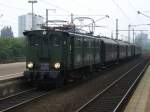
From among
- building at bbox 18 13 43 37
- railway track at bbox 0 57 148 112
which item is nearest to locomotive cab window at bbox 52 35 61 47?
railway track at bbox 0 57 148 112

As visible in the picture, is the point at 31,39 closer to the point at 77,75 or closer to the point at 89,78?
the point at 77,75

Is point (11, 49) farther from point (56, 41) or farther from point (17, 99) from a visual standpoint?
point (17, 99)

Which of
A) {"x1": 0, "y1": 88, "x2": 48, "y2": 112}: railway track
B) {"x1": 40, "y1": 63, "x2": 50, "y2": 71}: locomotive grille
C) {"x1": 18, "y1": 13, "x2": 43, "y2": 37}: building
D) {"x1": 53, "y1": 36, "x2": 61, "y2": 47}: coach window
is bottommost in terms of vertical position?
{"x1": 0, "y1": 88, "x2": 48, "y2": 112}: railway track

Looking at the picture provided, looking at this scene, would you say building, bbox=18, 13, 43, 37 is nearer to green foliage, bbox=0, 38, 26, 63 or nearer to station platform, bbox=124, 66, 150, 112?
green foliage, bbox=0, 38, 26, 63

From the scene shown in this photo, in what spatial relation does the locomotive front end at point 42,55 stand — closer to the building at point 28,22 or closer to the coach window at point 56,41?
the coach window at point 56,41

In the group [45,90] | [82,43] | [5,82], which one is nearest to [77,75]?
[82,43]

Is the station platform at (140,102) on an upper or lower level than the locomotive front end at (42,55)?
lower

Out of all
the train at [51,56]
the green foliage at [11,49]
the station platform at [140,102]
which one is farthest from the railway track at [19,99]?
the green foliage at [11,49]

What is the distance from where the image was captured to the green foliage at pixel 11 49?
53938mm

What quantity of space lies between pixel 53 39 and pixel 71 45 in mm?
1093

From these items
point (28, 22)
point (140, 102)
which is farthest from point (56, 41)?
point (28, 22)

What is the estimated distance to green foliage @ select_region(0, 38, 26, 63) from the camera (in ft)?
177

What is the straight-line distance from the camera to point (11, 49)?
56.8m

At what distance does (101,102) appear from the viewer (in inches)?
657
